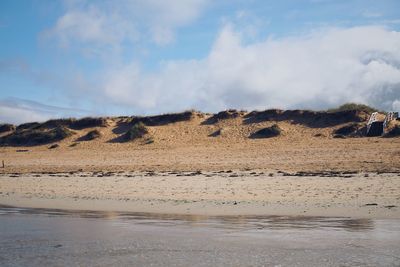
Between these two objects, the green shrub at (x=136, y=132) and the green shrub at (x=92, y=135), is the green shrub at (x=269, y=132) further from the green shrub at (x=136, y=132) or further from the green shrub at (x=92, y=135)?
the green shrub at (x=92, y=135)

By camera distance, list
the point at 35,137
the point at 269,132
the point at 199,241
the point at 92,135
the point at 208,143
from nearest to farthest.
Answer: the point at 199,241 < the point at 208,143 < the point at 269,132 < the point at 92,135 < the point at 35,137

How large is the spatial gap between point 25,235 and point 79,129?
37.0 metres

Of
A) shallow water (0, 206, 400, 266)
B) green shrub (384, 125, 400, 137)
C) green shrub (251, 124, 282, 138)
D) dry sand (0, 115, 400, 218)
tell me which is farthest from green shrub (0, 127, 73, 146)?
shallow water (0, 206, 400, 266)

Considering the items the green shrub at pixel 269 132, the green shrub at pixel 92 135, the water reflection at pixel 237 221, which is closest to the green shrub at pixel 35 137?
the green shrub at pixel 92 135

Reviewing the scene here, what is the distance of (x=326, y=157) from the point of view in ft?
84.5

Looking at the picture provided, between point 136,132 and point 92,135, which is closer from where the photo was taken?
point 136,132

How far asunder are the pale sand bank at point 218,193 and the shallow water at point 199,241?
1.61 meters

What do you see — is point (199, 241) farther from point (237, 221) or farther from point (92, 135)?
point (92, 135)

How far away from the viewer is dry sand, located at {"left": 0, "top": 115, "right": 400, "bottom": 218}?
14016 millimetres

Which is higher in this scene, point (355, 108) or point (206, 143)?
point (355, 108)

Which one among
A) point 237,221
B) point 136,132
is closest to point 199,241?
point 237,221

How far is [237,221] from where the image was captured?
11102 millimetres

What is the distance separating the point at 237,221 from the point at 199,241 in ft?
7.70

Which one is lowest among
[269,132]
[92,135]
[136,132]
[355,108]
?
[269,132]
